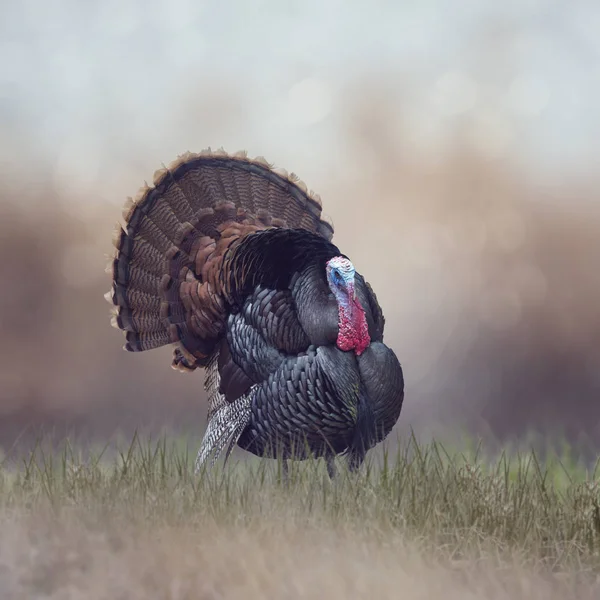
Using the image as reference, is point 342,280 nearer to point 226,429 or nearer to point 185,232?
point 226,429

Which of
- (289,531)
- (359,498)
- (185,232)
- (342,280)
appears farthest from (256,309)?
(289,531)

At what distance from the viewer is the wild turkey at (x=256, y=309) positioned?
4141 millimetres

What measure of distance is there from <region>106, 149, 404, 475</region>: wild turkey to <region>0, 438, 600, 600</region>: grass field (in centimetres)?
26

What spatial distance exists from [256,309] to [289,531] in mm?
1560

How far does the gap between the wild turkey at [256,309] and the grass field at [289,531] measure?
26 centimetres

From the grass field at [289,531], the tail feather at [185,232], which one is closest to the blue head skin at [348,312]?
the grass field at [289,531]

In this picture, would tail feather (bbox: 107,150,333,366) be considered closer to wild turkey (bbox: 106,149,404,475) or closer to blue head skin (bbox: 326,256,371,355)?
wild turkey (bbox: 106,149,404,475)

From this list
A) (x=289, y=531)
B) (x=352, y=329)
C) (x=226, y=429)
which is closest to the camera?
(x=289, y=531)

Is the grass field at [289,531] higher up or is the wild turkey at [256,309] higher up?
the wild turkey at [256,309]

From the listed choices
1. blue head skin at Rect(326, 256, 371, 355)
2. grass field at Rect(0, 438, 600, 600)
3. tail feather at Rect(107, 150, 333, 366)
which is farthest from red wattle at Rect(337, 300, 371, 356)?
tail feather at Rect(107, 150, 333, 366)

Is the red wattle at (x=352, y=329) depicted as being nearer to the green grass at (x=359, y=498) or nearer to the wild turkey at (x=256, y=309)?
the wild turkey at (x=256, y=309)

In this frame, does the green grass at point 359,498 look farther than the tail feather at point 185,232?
No

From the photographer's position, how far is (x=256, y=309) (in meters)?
4.46

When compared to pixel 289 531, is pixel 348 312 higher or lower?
higher
